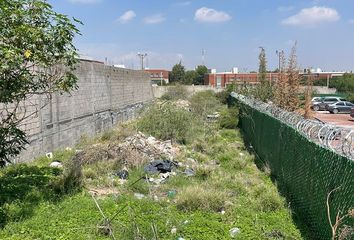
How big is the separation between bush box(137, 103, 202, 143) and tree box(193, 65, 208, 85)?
87.5 meters

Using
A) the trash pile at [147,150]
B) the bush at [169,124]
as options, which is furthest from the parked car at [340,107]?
the trash pile at [147,150]

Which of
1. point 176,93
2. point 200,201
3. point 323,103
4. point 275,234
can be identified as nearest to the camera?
point 275,234

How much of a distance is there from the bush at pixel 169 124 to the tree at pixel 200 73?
8753 centimetres

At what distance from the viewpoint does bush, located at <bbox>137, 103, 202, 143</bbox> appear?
612 inches

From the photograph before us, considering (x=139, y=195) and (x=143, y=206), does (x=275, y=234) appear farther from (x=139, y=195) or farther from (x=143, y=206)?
(x=139, y=195)

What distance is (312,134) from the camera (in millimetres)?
7520

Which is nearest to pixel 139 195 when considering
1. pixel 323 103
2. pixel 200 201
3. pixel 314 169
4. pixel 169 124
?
pixel 200 201

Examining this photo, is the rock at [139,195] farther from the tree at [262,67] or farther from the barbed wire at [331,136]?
the tree at [262,67]

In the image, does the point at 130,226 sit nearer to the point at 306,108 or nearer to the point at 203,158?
the point at 203,158

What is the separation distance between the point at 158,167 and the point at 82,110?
752 centimetres

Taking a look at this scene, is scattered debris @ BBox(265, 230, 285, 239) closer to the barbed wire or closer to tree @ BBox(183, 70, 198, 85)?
the barbed wire

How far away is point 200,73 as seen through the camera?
108m

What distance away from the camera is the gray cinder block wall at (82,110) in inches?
483

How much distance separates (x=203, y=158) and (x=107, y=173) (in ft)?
11.8
